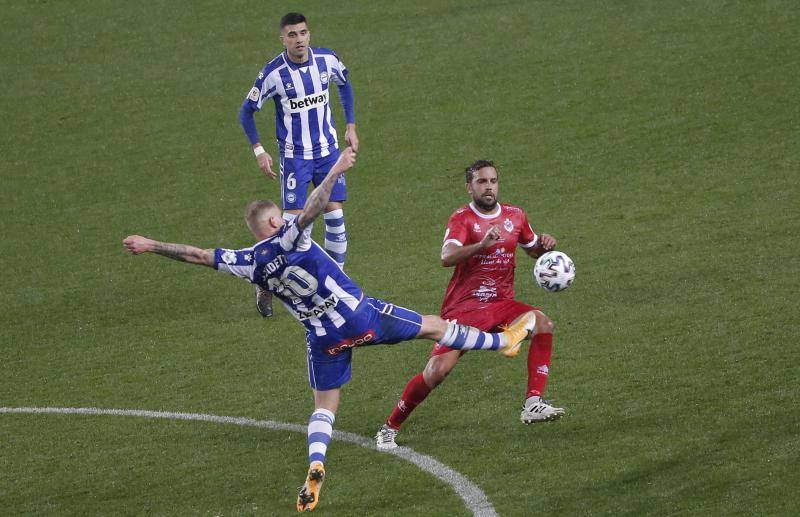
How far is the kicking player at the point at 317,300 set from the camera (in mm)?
7492

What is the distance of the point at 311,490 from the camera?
24.2 ft

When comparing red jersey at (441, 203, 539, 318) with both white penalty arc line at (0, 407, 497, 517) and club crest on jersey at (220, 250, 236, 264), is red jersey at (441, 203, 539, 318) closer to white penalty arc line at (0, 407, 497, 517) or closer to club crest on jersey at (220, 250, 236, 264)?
white penalty arc line at (0, 407, 497, 517)

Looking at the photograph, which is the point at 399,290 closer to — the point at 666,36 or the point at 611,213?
the point at 611,213

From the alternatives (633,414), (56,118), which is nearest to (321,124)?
(633,414)

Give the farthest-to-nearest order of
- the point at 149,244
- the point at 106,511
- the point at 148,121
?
1. the point at 148,121
2. the point at 106,511
3. the point at 149,244

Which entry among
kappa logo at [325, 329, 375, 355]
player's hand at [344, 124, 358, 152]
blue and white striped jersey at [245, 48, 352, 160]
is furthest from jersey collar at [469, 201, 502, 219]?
blue and white striped jersey at [245, 48, 352, 160]

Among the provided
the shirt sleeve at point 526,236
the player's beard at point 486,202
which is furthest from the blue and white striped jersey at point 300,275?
the shirt sleeve at point 526,236

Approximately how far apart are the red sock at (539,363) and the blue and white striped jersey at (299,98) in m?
4.08

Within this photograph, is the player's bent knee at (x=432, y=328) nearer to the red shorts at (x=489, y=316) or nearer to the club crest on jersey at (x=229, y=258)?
the red shorts at (x=489, y=316)

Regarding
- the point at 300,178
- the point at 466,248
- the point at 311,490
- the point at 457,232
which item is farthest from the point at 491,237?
the point at 300,178

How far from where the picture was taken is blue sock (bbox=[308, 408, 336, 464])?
7629 mm

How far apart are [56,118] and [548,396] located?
14.9m

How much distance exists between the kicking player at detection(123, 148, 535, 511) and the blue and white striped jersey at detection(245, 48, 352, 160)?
13.5 ft

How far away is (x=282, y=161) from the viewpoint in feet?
39.8
